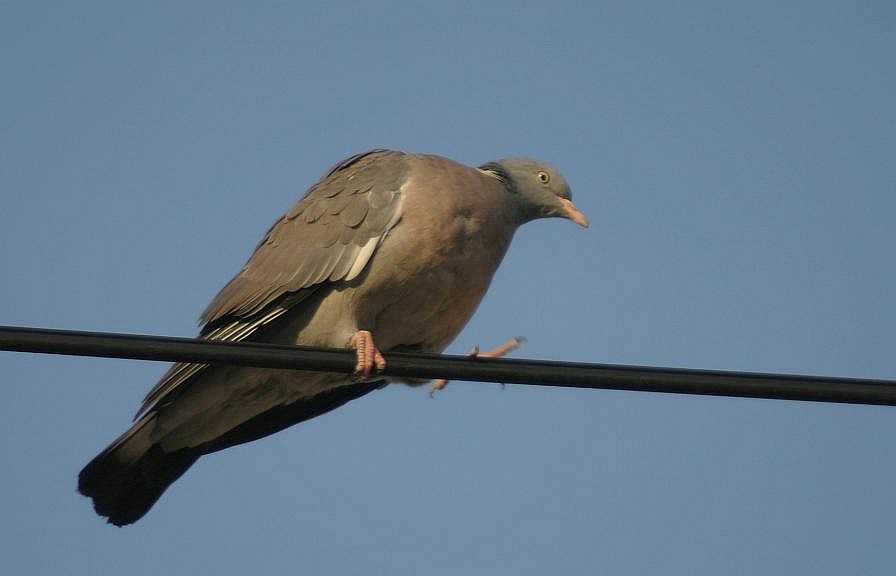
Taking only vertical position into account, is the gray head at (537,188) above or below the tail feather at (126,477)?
above

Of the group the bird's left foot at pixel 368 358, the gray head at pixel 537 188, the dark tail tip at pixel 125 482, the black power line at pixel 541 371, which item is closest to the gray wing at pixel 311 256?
the dark tail tip at pixel 125 482

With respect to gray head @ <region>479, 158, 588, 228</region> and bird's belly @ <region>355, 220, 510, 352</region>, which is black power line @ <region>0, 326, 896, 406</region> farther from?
gray head @ <region>479, 158, 588, 228</region>

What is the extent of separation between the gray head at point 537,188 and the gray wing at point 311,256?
0.83 meters

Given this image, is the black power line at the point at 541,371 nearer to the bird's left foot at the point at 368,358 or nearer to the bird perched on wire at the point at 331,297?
the bird's left foot at the point at 368,358

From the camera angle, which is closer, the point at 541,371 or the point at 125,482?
the point at 541,371

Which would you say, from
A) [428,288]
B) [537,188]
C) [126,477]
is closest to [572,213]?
[537,188]

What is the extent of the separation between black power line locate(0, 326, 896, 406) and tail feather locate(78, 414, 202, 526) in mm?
2267

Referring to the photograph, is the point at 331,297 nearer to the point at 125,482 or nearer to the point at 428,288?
the point at 428,288

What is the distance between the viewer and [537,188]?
7.05 metres

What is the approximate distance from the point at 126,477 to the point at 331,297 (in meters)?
1.33

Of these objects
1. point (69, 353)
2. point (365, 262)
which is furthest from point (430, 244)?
point (69, 353)

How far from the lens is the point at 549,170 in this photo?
23.5ft

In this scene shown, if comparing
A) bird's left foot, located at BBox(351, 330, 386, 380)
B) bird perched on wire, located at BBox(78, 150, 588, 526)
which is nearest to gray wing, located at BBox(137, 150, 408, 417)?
bird perched on wire, located at BBox(78, 150, 588, 526)

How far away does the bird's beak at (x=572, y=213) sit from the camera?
7.12m
